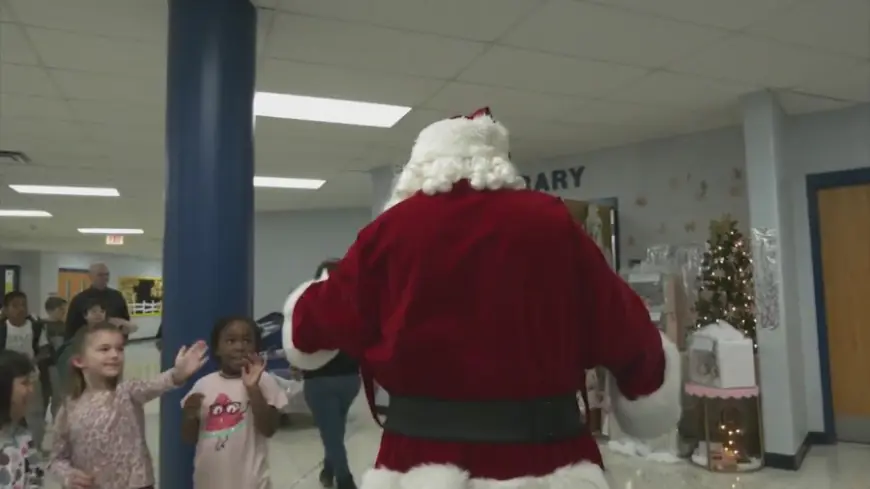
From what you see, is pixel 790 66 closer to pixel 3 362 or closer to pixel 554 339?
pixel 554 339

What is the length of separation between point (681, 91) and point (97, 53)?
3561 mm

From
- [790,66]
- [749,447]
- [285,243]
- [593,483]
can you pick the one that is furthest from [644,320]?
[285,243]

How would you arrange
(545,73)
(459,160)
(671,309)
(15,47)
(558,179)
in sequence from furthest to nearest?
(558,179) → (671,309) → (545,73) → (15,47) → (459,160)

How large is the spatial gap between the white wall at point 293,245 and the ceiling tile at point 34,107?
540 cm

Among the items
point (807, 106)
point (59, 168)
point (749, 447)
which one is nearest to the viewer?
point (749, 447)

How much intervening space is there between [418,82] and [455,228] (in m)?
3.00

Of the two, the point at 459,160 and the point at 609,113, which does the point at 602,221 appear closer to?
the point at 609,113

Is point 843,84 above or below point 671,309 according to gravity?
above

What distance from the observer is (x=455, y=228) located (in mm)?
1374

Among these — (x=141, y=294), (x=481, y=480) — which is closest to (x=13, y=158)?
(x=481, y=480)

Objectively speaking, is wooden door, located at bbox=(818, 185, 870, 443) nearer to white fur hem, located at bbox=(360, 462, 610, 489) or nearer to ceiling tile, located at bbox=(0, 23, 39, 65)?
white fur hem, located at bbox=(360, 462, 610, 489)

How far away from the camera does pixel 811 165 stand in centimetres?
513

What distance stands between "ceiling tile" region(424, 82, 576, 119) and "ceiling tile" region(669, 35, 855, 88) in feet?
3.12

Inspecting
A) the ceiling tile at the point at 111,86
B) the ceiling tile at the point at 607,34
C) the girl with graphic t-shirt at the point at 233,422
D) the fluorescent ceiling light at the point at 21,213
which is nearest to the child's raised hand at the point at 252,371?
the girl with graphic t-shirt at the point at 233,422
